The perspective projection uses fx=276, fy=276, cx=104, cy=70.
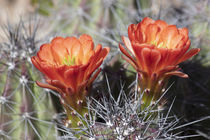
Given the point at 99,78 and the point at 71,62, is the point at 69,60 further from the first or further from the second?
the point at 99,78

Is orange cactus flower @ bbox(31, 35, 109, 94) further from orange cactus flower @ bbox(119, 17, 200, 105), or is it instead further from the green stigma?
orange cactus flower @ bbox(119, 17, 200, 105)

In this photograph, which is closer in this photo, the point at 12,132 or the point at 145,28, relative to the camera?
the point at 145,28

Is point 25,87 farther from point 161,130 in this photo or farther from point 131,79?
point 161,130

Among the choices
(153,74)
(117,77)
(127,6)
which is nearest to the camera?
(153,74)

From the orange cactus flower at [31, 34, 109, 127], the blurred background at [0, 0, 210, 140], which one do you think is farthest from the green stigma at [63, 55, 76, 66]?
the blurred background at [0, 0, 210, 140]

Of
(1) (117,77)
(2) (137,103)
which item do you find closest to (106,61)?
(1) (117,77)
